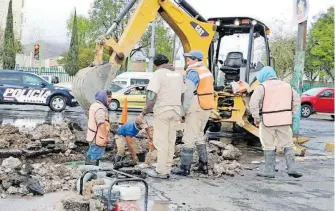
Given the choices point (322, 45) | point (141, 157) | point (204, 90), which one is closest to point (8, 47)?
point (322, 45)

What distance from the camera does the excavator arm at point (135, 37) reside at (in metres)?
9.98

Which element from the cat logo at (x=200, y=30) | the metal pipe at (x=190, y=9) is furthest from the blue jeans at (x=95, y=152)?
the metal pipe at (x=190, y=9)

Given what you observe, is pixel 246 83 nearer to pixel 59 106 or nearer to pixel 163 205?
pixel 163 205

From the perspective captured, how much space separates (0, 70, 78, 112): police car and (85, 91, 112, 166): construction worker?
14.0 meters

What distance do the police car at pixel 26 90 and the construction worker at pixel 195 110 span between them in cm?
1370

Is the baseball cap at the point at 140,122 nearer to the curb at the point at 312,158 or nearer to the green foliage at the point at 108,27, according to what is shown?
the curb at the point at 312,158

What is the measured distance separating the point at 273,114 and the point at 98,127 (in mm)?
2935

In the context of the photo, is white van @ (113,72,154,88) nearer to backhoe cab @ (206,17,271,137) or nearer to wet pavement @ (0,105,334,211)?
backhoe cab @ (206,17,271,137)

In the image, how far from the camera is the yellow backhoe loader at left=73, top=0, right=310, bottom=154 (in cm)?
1014

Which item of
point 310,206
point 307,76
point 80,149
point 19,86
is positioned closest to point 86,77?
point 80,149

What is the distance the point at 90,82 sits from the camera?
992cm

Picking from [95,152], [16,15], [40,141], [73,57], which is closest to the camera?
[95,152]

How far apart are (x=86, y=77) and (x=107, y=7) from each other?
3666 cm

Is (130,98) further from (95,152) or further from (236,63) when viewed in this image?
(95,152)
